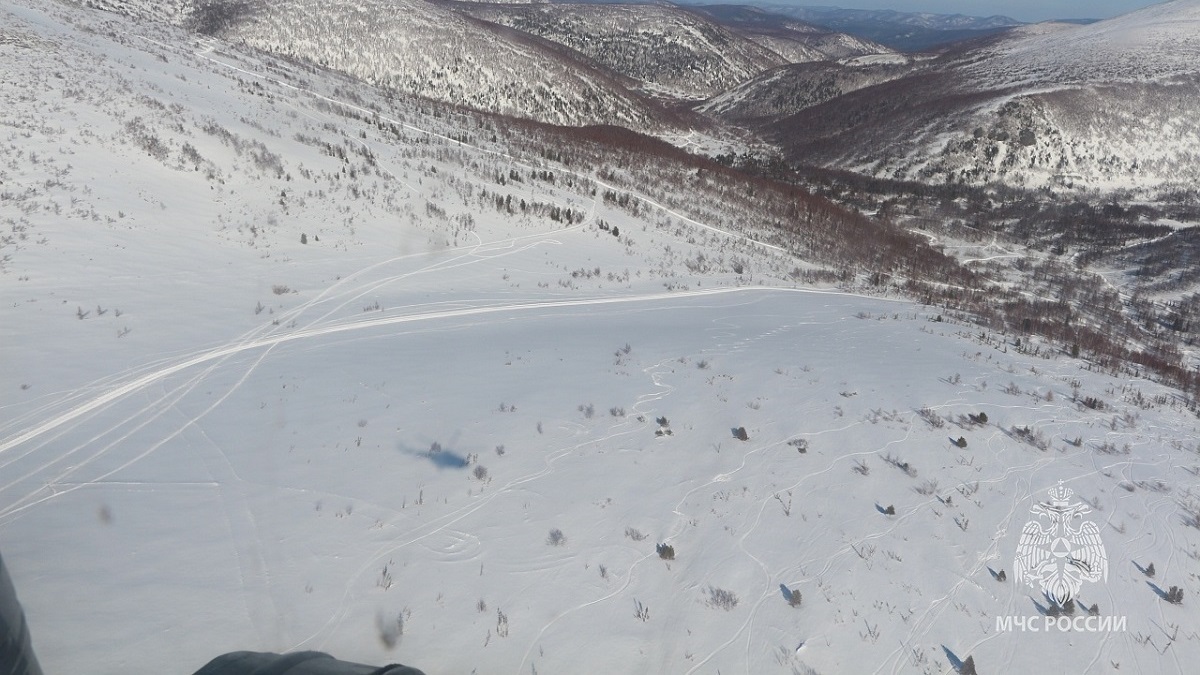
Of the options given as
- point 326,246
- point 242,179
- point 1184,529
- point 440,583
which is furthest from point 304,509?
point 242,179

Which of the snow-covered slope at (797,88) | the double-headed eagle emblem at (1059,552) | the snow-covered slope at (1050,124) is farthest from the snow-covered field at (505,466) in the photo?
the snow-covered slope at (797,88)

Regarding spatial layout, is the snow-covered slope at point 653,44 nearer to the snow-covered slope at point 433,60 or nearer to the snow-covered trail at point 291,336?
the snow-covered slope at point 433,60

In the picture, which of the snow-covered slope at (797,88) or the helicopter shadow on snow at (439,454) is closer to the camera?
the helicopter shadow on snow at (439,454)

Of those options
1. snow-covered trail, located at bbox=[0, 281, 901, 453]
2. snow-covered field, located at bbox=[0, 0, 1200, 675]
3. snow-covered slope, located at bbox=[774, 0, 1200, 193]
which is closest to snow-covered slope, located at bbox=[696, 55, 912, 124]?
snow-covered slope, located at bbox=[774, 0, 1200, 193]

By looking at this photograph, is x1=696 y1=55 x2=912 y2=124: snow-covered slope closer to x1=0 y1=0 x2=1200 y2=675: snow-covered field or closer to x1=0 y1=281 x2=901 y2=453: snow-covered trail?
x1=0 y1=281 x2=901 y2=453: snow-covered trail

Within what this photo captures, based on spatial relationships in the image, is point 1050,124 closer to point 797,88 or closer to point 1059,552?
point 797,88

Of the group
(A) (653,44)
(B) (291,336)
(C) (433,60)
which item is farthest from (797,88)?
(B) (291,336)

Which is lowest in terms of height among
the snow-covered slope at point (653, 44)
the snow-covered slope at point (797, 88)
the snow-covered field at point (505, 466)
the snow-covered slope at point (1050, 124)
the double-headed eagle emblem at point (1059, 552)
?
the double-headed eagle emblem at point (1059, 552)
